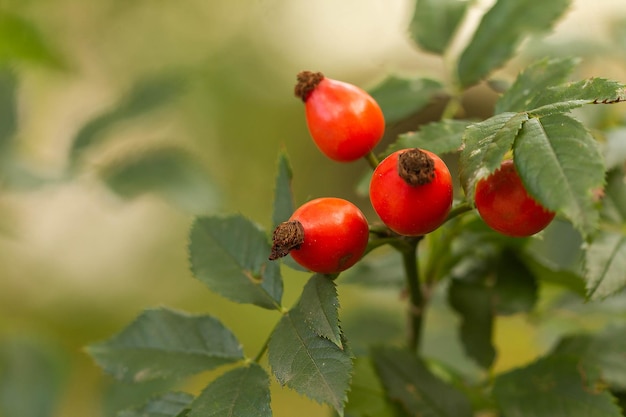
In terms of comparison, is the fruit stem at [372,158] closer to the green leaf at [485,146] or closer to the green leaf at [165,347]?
the green leaf at [485,146]

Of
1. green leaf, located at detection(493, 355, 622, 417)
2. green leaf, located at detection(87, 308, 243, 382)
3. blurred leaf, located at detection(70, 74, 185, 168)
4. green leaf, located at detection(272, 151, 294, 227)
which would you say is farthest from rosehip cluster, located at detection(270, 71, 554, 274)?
blurred leaf, located at detection(70, 74, 185, 168)

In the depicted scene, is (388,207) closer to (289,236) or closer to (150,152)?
(289,236)

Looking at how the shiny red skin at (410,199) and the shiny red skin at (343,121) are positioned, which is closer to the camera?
the shiny red skin at (410,199)

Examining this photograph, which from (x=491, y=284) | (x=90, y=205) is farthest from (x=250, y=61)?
(x=491, y=284)

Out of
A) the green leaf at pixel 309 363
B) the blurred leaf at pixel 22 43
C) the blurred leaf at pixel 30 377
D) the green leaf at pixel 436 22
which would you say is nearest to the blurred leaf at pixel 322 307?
the green leaf at pixel 309 363

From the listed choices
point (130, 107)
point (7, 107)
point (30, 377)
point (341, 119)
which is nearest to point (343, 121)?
point (341, 119)

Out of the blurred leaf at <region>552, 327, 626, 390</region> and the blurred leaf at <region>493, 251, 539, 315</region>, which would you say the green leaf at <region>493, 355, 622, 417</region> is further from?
the blurred leaf at <region>493, 251, 539, 315</region>
